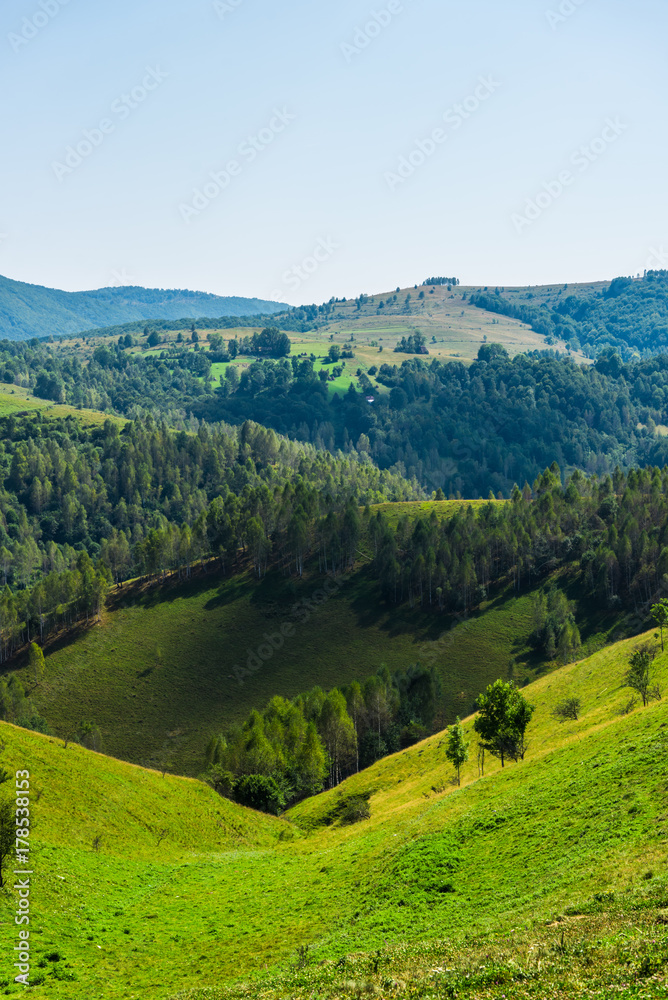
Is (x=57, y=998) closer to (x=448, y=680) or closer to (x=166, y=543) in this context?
(x=448, y=680)

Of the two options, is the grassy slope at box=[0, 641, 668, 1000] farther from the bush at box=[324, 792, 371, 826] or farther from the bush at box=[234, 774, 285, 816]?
the bush at box=[234, 774, 285, 816]

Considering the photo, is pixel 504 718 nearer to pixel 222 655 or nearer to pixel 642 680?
pixel 642 680

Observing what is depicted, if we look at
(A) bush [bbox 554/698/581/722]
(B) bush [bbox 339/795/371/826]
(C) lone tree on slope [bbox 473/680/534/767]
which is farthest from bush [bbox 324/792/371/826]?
(A) bush [bbox 554/698/581/722]

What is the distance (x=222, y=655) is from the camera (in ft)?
531

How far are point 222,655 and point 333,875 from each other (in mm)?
115391

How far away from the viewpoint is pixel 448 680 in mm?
144750

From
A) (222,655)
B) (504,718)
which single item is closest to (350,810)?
(504,718)

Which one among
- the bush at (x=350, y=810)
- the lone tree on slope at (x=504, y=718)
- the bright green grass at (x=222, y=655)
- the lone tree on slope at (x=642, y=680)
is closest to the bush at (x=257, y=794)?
the bush at (x=350, y=810)

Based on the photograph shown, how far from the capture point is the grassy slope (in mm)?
31188

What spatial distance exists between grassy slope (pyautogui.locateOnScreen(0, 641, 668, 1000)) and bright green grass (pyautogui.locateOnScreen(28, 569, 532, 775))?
6583cm

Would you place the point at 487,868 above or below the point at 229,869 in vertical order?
above

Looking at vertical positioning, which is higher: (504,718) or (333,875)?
(504,718)

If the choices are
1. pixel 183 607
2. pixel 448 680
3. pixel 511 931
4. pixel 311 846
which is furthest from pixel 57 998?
pixel 183 607

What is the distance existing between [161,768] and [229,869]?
7486 centimetres
